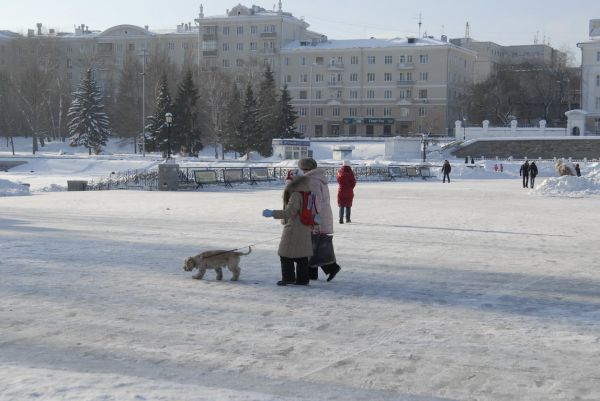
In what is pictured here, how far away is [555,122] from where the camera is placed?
91.1 m

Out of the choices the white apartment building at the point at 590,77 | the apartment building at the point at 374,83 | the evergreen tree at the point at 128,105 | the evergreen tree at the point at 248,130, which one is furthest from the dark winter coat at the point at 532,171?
the white apartment building at the point at 590,77

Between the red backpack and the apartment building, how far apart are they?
79439 millimetres

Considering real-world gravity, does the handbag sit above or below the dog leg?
above

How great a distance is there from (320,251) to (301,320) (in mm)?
2247

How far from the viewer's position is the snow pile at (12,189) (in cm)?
3016

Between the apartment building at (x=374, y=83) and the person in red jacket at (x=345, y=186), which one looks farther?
the apartment building at (x=374, y=83)

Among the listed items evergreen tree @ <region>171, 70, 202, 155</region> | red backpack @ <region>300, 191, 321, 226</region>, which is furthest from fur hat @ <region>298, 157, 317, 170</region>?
evergreen tree @ <region>171, 70, 202, 155</region>

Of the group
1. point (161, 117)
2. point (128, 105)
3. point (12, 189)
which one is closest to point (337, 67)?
point (128, 105)

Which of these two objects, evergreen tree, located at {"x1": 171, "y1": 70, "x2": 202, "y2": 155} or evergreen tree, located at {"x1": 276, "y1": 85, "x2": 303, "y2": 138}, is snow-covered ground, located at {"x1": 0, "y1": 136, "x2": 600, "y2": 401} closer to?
evergreen tree, located at {"x1": 171, "y1": 70, "x2": 202, "y2": 155}

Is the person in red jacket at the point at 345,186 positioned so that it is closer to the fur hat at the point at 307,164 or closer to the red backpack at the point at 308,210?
the fur hat at the point at 307,164

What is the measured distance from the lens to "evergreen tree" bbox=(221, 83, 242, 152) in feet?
221

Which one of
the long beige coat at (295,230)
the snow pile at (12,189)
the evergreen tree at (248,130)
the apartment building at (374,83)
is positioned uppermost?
the apartment building at (374,83)

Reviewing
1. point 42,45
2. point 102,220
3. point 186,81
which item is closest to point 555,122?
point 186,81

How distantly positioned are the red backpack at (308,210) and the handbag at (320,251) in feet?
1.37
